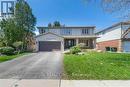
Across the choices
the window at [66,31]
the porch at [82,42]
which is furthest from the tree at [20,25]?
the porch at [82,42]

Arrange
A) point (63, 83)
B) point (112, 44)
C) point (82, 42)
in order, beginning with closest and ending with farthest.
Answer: point (63, 83) → point (112, 44) → point (82, 42)

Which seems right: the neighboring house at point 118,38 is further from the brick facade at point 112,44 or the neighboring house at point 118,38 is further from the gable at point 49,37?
the gable at point 49,37

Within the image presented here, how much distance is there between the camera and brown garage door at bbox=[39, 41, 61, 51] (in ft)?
143

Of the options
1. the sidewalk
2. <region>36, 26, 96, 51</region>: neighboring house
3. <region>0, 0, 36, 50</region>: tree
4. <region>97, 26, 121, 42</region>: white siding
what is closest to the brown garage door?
<region>36, 26, 96, 51</region>: neighboring house

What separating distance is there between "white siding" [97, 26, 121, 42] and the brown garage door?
11189mm

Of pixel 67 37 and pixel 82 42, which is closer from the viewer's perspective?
pixel 67 37

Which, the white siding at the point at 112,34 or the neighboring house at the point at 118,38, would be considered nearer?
the neighboring house at the point at 118,38

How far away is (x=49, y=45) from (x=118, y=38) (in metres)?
13.9

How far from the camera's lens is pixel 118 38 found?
39.9 m

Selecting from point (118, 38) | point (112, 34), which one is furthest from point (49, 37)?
point (118, 38)

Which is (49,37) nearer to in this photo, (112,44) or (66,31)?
(66,31)

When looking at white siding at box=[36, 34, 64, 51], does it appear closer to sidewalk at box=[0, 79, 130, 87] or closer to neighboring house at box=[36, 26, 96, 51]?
neighboring house at box=[36, 26, 96, 51]

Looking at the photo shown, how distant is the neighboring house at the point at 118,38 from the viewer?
1508 inches

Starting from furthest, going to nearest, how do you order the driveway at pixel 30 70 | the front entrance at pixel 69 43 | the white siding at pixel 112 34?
the front entrance at pixel 69 43 → the white siding at pixel 112 34 → the driveway at pixel 30 70
